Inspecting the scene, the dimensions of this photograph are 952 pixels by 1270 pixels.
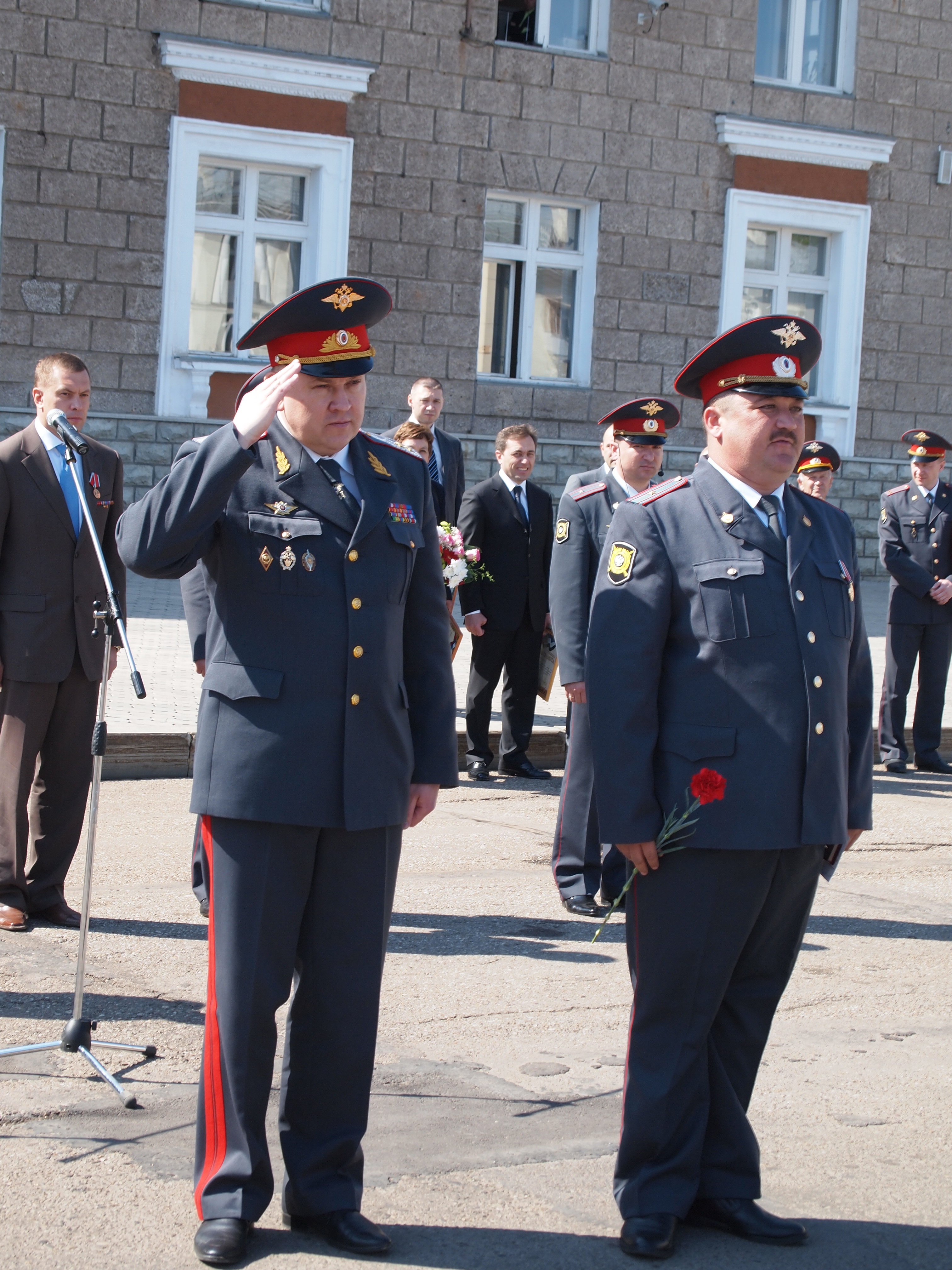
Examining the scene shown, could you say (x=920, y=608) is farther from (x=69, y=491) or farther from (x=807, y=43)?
(x=807, y=43)

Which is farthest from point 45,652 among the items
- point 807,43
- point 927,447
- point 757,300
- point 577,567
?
point 807,43

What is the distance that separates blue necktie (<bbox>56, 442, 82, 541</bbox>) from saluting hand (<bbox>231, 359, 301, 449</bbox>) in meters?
2.82

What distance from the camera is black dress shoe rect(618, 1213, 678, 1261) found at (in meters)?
3.45

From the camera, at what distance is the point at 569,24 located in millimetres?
18016

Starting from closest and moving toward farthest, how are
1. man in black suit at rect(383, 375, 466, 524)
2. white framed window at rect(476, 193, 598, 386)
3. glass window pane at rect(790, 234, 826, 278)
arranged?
man in black suit at rect(383, 375, 466, 524) < white framed window at rect(476, 193, 598, 386) < glass window pane at rect(790, 234, 826, 278)

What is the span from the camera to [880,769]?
425 inches

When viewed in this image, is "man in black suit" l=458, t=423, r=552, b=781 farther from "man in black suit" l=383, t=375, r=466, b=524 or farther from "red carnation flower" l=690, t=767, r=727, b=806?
"red carnation flower" l=690, t=767, r=727, b=806

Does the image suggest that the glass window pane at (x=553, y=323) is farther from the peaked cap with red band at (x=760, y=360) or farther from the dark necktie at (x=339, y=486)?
the dark necktie at (x=339, y=486)

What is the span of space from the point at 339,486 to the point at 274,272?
14246mm

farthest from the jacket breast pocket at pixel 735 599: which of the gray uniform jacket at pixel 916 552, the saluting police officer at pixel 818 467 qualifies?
the gray uniform jacket at pixel 916 552

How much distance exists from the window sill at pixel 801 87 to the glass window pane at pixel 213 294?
6.69m

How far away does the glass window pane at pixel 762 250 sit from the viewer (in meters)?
19.4

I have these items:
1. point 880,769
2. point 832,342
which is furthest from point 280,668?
point 832,342

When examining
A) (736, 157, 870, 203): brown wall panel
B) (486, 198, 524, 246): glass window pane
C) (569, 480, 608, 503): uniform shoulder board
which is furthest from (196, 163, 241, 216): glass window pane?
(569, 480, 608, 503): uniform shoulder board
